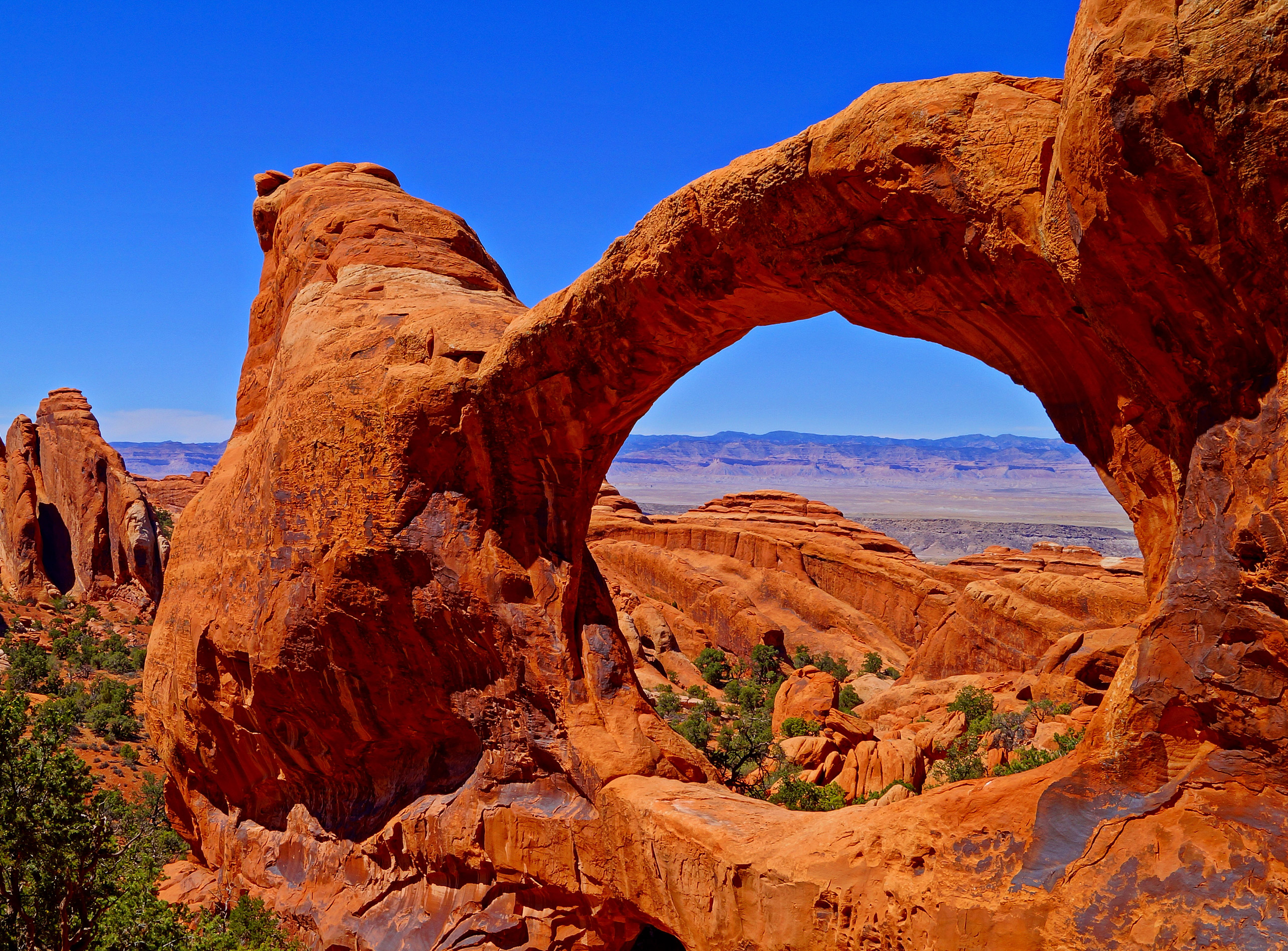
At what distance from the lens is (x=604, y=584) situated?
34.7 ft

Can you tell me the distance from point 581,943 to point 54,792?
557 centimetres

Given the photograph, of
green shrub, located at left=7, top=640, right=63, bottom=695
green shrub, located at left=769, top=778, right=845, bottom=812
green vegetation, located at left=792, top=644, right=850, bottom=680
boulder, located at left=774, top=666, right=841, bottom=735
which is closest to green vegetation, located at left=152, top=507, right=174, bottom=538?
green shrub, located at left=7, top=640, right=63, bottom=695

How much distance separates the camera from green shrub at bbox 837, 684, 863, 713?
1091 inches

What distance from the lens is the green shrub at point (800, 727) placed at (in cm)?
1998

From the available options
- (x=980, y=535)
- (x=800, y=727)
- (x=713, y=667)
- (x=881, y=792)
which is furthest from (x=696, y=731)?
(x=980, y=535)

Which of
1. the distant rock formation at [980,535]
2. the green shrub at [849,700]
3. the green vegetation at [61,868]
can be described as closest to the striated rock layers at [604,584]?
the green vegetation at [61,868]

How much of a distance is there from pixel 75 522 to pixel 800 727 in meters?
38.5

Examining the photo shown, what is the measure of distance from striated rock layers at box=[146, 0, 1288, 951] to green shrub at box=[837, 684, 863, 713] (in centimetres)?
1922

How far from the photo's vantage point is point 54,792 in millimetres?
8977

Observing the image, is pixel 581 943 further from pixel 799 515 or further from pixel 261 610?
pixel 799 515

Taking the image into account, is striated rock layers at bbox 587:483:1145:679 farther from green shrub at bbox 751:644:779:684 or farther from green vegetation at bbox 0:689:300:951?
green vegetation at bbox 0:689:300:951

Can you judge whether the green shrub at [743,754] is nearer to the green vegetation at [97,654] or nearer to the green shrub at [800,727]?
the green shrub at [800,727]

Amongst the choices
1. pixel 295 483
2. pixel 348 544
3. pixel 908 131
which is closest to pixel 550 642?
pixel 348 544

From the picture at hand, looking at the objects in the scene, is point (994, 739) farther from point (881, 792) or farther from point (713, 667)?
point (713, 667)
